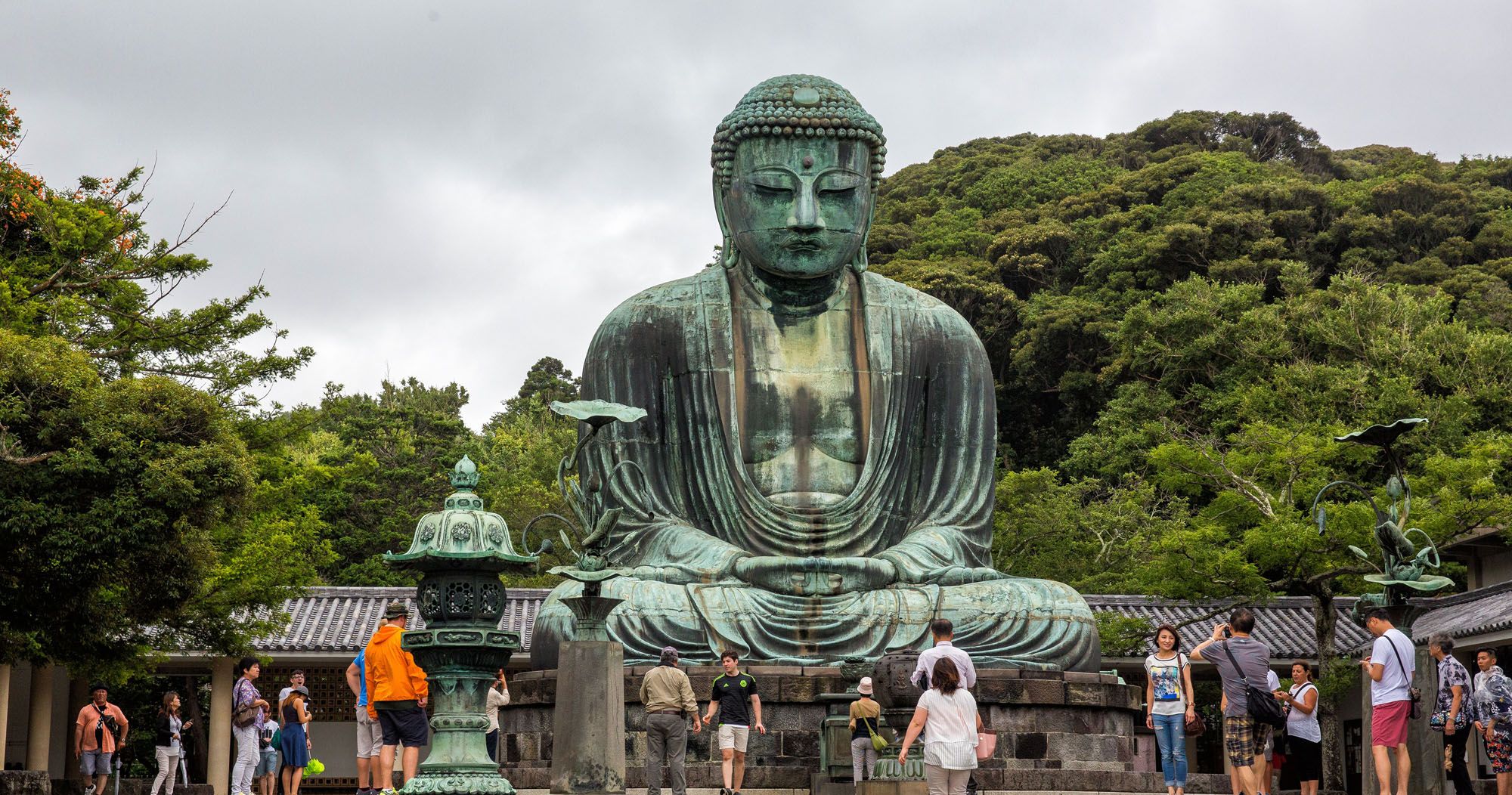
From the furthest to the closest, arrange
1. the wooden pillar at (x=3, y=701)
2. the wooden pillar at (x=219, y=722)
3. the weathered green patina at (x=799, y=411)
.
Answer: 1. the wooden pillar at (x=219, y=722)
2. the wooden pillar at (x=3, y=701)
3. the weathered green patina at (x=799, y=411)

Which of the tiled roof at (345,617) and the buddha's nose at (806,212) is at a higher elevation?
the buddha's nose at (806,212)

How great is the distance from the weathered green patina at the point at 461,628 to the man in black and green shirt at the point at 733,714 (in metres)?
2.38

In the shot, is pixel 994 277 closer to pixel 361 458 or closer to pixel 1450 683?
pixel 361 458

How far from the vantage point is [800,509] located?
1329cm

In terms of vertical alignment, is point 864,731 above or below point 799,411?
below

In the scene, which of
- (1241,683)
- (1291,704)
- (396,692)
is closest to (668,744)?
(396,692)

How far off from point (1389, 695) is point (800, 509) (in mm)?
4508

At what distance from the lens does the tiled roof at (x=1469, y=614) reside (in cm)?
2178

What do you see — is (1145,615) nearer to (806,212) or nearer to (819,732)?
(806,212)

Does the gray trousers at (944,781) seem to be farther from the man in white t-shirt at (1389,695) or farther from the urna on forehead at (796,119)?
the urna on forehead at (796,119)

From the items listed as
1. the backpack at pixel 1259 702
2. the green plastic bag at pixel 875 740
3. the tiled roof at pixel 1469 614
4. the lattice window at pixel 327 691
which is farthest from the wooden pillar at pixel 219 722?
the backpack at pixel 1259 702

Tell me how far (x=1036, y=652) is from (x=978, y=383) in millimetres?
2526

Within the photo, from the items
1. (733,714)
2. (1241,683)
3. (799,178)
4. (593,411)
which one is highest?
(799,178)

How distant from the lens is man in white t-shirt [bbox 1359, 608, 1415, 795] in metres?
10.1
